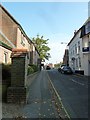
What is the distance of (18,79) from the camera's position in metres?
9.52

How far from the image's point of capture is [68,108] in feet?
29.5

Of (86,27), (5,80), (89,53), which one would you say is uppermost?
(86,27)

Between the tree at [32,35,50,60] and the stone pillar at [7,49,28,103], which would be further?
the tree at [32,35,50,60]

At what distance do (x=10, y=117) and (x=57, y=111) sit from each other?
1940 mm

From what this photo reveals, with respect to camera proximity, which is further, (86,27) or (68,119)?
(86,27)

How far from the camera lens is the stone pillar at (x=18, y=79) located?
9.27 meters

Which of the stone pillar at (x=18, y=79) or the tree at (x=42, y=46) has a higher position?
the tree at (x=42, y=46)

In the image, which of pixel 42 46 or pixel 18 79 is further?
pixel 42 46

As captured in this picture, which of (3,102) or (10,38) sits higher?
(10,38)

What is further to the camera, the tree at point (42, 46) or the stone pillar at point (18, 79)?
the tree at point (42, 46)

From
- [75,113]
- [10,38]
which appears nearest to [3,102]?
[75,113]

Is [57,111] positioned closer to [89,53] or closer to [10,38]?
[10,38]

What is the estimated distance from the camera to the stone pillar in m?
9.27

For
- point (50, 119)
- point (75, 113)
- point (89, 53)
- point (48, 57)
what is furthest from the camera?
point (48, 57)
